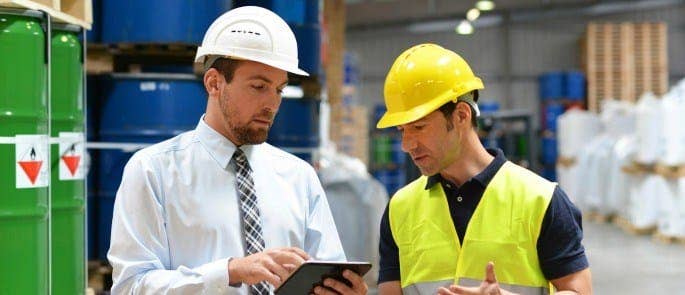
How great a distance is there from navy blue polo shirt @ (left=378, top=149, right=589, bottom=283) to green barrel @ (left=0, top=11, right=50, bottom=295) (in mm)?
1865

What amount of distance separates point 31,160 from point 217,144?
5.30 ft

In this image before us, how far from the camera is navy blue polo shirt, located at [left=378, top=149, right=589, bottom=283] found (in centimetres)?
244

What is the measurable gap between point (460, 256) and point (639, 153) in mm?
11414

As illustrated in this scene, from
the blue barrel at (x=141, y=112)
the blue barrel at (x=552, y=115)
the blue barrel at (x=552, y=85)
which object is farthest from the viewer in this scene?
the blue barrel at (x=552, y=85)

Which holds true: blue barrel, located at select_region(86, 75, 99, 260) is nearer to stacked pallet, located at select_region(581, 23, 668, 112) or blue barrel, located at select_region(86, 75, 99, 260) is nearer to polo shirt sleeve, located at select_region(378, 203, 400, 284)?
polo shirt sleeve, located at select_region(378, 203, 400, 284)

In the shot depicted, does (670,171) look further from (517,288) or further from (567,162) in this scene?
(517,288)

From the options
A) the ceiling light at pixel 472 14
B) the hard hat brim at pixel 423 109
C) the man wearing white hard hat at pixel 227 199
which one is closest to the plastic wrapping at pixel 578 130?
the ceiling light at pixel 472 14

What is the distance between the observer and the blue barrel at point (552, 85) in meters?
21.7

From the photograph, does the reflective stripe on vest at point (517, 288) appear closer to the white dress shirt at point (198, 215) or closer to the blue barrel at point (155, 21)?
the white dress shirt at point (198, 215)

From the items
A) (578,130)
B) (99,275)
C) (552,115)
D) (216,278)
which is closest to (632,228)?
(578,130)

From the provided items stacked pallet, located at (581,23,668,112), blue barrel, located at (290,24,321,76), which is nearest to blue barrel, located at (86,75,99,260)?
blue barrel, located at (290,24,321,76)

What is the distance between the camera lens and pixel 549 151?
21.0 m

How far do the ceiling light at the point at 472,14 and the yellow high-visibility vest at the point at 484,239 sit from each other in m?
20.0

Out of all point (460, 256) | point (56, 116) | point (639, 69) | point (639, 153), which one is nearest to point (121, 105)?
point (56, 116)
